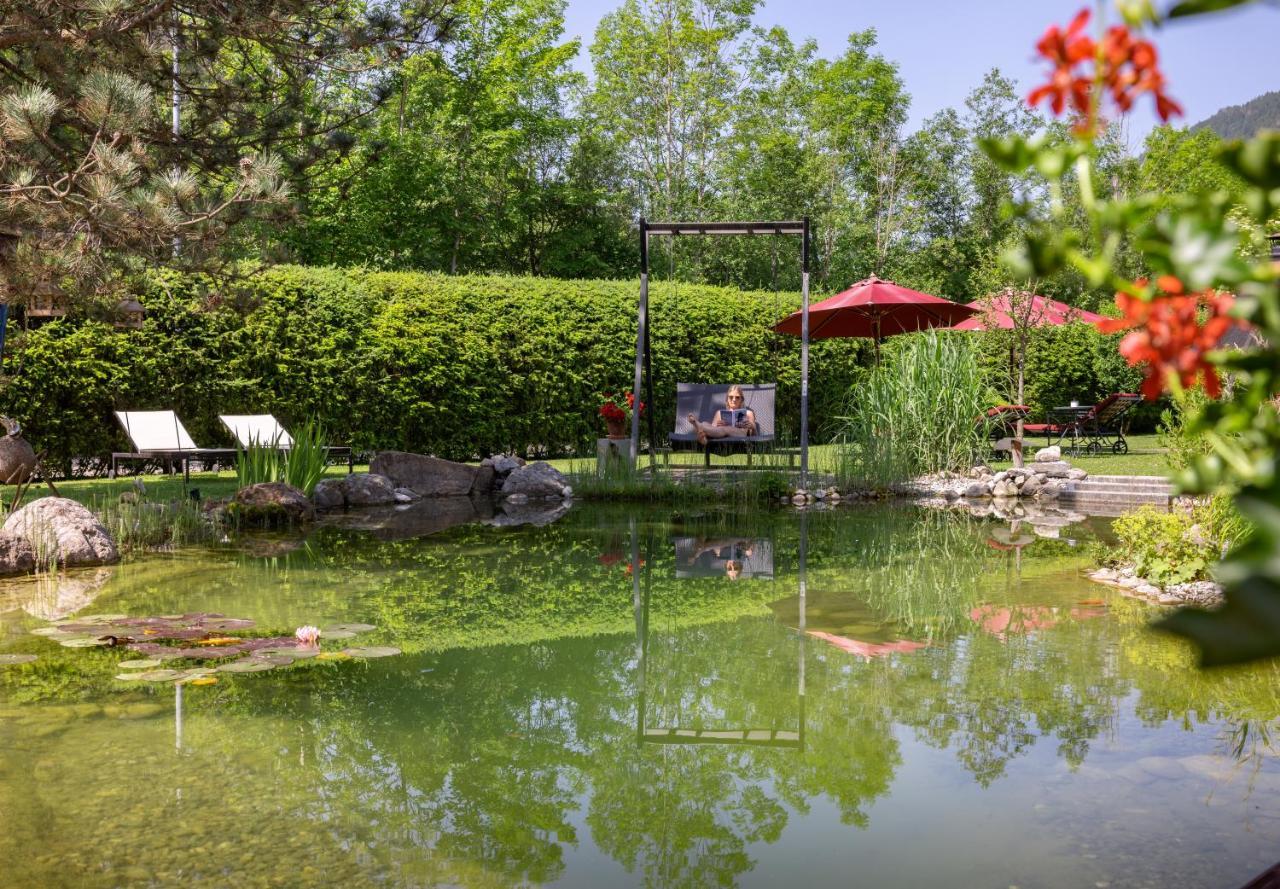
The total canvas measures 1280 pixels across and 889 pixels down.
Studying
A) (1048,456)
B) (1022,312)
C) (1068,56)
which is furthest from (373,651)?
(1022,312)

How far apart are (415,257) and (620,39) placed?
793 cm

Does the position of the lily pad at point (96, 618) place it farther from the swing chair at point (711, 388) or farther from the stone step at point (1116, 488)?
the stone step at point (1116, 488)

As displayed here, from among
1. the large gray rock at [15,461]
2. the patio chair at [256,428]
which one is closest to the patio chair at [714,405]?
the patio chair at [256,428]

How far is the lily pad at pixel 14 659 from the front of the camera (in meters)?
4.02

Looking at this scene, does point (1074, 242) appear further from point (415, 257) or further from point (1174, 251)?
point (415, 257)

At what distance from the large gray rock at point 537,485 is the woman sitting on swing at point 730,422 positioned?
160cm

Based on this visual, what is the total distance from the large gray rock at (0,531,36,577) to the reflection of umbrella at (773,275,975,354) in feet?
25.3

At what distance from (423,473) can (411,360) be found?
2.09 metres

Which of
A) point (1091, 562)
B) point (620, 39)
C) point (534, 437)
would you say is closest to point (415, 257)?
point (620, 39)

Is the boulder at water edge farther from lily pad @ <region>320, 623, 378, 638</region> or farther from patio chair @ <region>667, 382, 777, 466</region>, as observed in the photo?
lily pad @ <region>320, 623, 378, 638</region>

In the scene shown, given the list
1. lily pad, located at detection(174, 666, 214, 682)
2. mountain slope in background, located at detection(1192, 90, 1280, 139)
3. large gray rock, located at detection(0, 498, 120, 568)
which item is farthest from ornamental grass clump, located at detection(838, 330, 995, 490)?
mountain slope in background, located at detection(1192, 90, 1280, 139)

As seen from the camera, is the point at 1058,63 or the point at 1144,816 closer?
the point at 1058,63

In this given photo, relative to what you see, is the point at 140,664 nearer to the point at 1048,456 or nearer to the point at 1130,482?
the point at 1130,482

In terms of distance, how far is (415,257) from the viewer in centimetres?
2220
